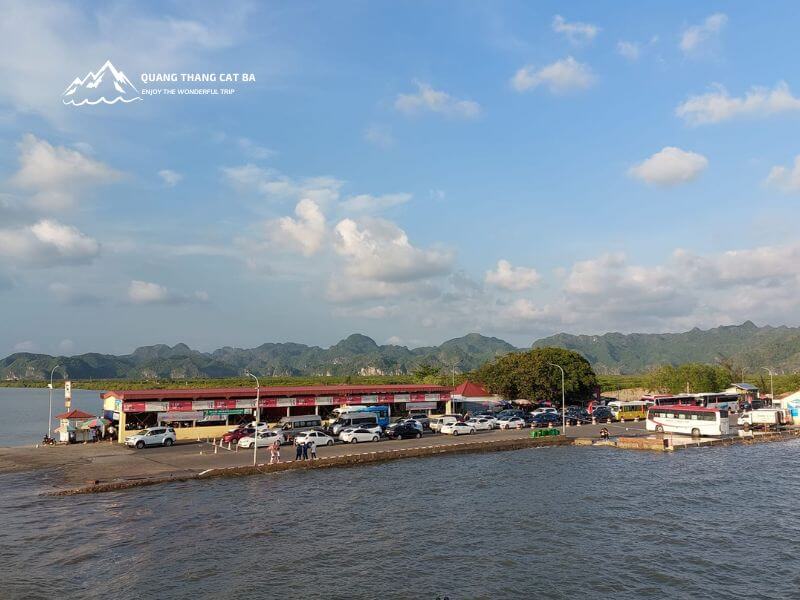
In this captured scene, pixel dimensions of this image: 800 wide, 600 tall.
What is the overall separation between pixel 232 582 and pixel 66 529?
12.8 m

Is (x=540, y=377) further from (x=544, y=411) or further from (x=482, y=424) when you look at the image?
(x=482, y=424)

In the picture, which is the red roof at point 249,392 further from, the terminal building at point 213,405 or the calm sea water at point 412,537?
the calm sea water at point 412,537

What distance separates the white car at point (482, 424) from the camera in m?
71.5

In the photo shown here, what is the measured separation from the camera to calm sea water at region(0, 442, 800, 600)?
23438mm

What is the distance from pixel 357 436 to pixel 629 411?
46.5 metres

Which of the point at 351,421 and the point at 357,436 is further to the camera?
the point at 351,421

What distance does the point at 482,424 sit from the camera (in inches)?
2847

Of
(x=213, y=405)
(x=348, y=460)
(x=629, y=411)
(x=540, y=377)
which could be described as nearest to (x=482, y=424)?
(x=540, y=377)

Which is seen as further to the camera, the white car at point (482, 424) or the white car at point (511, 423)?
the white car at point (511, 423)

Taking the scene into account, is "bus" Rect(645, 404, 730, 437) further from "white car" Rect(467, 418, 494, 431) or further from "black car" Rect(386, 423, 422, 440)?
"black car" Rect(386, 423, 422, 440)

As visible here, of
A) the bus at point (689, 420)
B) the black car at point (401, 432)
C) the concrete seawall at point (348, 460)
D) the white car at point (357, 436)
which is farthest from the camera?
the bus at point (689, 420)

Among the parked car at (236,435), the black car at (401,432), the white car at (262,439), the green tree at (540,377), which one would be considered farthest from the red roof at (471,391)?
the white car at (262,439)

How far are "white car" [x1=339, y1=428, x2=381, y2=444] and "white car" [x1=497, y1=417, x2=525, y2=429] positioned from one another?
788 inches

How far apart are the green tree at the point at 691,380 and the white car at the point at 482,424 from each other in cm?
5651
